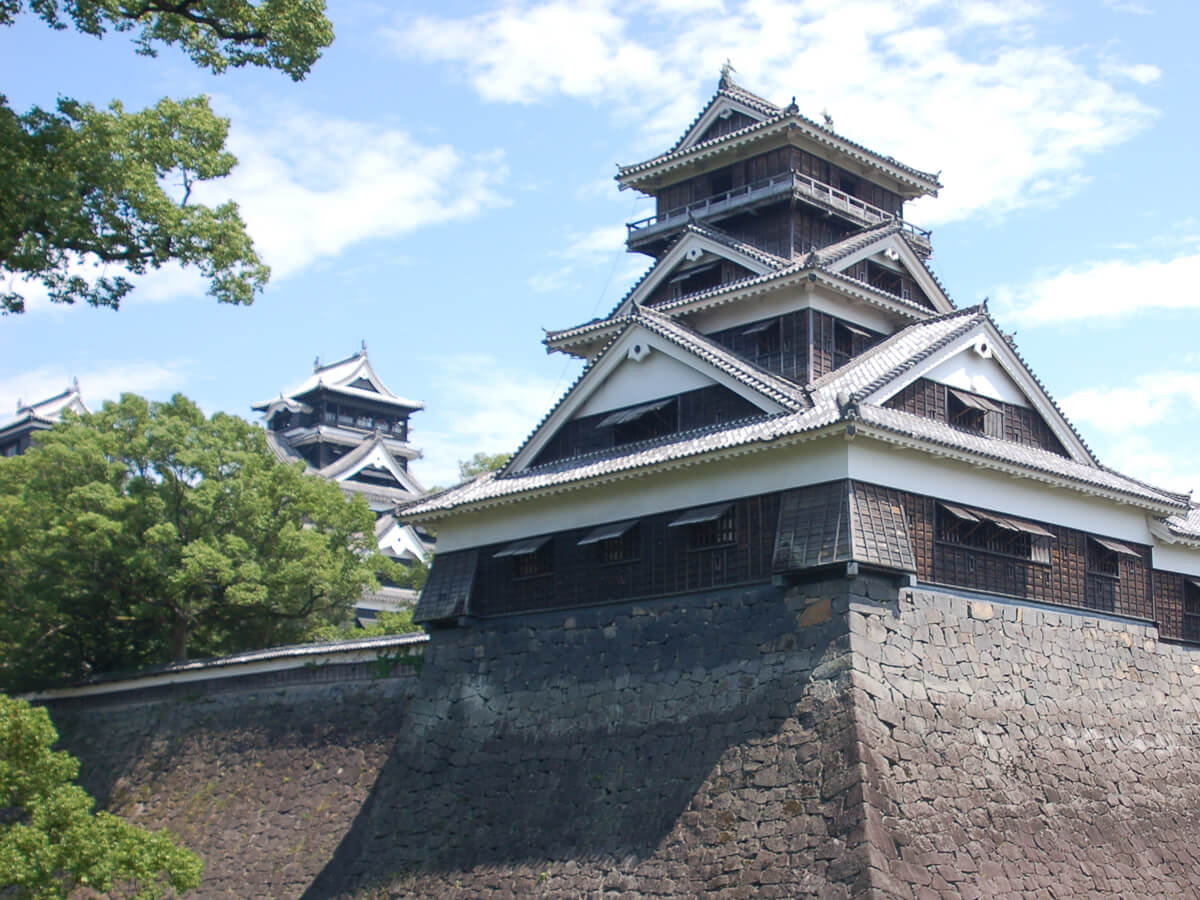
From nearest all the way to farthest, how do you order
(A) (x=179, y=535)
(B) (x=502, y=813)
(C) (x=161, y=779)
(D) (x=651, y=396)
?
(B) (x=502, y=813), (D) (x=651, y=396), (C) (x=161, y=779), (A) (x=179, y=535)

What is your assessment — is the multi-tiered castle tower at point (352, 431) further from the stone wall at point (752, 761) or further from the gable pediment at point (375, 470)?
the stone wall at point (752, 761)

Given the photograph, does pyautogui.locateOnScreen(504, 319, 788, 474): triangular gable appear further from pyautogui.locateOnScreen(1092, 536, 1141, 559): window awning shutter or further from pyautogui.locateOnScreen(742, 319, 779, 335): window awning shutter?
pyautogui.locateOnScreen(1092, 536, 1141, 559): window awning shutter

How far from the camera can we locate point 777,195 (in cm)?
2586

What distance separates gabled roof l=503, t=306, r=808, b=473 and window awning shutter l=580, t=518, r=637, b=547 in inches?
106

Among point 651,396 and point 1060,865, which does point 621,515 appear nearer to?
point 651,396

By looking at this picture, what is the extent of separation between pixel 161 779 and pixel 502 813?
947 centimetres

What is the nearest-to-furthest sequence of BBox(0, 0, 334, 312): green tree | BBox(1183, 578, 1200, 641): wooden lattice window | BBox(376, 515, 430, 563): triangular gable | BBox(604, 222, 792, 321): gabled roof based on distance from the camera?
BBox(0, 0, 334, 312): green tree, BBox(1183, 578, 1200, 641): wooden lattice window, BBox(604, 222, 792, 321): gabled roof, BBox(376, 515, 430, 563): triangular gable

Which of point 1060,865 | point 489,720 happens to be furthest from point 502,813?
point 1060,865

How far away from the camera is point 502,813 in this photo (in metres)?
21.2

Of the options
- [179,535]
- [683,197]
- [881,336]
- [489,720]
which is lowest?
[489,720]

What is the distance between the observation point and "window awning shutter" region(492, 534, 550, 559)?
74.2 feet

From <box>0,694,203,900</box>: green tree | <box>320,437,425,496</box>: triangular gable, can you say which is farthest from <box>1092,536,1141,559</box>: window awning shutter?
<box>320,437,425,496</box>: triangular gable

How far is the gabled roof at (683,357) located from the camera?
20797mm

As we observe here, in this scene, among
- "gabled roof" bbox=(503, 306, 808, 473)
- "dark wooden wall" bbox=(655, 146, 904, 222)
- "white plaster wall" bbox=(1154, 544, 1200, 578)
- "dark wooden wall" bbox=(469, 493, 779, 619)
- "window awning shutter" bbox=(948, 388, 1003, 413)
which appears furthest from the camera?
"dark wooden wall" bbox=(655, 146, 904, 222)
